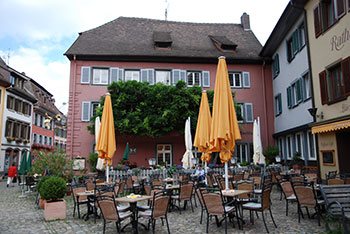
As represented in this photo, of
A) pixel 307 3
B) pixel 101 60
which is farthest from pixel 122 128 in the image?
pixel 307 3

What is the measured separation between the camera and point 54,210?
303 inches

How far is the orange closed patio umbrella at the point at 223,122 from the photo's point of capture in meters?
6.95

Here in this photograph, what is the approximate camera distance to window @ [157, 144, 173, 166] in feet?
68.4

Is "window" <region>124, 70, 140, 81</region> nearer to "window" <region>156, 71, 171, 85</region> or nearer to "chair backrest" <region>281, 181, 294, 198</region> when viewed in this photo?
"window" <region>156, 71, 171, 85</region>

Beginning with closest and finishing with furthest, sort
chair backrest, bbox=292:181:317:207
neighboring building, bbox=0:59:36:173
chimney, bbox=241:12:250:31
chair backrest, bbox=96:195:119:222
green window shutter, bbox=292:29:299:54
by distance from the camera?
chair backrest, bbox=96:195:119:222
chair backrest, bbox=292:181:317:207
green window shutter, bbox=292:29:299:54
neighboring building, bbox=0:59:36:173
chimney, bbox=241:12:250:31

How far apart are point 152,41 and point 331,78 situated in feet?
47.7

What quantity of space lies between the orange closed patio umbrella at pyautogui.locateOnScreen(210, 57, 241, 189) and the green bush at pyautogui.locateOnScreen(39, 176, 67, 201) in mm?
4177

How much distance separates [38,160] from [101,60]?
394 inches

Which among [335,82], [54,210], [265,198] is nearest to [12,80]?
[54,210]

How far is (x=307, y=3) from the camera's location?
1381 centimetres

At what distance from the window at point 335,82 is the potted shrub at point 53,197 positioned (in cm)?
1014

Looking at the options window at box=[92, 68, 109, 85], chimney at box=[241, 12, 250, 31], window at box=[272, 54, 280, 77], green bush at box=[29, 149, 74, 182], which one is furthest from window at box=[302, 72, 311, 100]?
chimney at box=[241, 12, 250, 31]

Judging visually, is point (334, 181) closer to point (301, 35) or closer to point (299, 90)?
point (299, 90)

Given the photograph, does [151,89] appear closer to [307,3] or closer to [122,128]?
[122,128]
